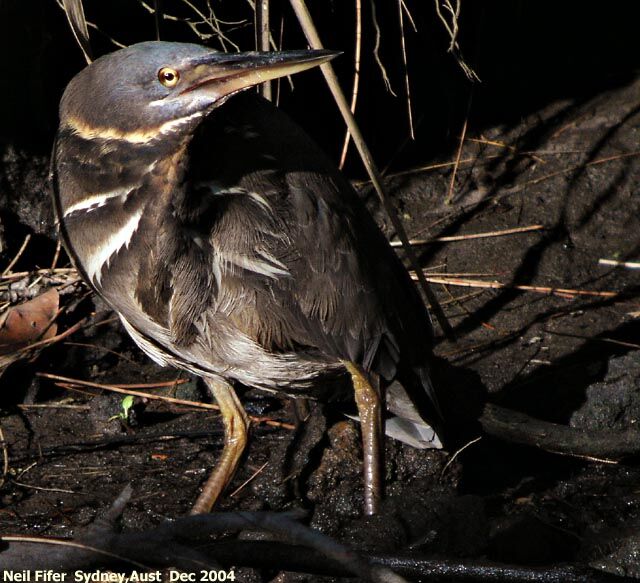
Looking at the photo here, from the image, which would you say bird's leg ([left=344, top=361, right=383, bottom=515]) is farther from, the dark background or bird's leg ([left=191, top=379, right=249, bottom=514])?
the dark background

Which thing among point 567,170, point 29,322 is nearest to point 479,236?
point 567,170

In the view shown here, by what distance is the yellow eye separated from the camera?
2.71 meters

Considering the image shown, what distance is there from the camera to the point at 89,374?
4.62 metres

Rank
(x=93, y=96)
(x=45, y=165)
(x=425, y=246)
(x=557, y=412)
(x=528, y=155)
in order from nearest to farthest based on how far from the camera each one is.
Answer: (x=93, y=96), (x=557, y=412), (x=45, y=165), (x=425, y=246), (x=528, y=155)

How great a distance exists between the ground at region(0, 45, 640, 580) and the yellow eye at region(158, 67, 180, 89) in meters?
1.57

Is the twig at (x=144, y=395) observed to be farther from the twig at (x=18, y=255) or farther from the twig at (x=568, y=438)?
the twig at (x=568, y=438)

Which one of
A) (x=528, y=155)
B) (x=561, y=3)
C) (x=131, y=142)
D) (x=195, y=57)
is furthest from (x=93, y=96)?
(x=561, y=3)

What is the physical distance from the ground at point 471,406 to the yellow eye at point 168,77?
157 cm

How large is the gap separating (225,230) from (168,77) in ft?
1.60

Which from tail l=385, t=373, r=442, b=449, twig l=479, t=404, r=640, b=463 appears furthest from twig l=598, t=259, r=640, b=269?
tail l=385, t=373, r=442, b=449

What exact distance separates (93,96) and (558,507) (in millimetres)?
2202

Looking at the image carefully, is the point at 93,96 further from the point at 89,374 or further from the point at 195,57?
the point at 89,374

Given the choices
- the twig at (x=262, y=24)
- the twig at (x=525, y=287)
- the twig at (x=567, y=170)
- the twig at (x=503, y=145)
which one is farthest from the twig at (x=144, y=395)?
the twig at (x=503, y=145)

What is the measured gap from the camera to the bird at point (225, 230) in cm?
275
